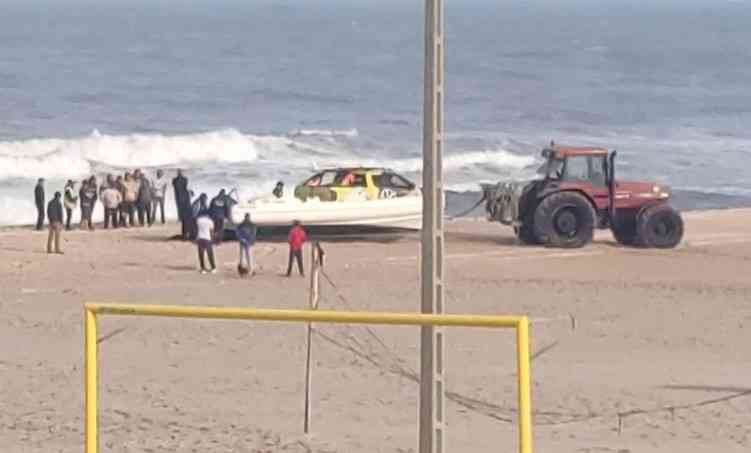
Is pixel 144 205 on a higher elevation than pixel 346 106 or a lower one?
lower

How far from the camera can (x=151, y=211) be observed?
35.7 m

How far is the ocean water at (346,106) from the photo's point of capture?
5391cm

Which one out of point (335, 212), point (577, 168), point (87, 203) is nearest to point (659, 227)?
point (577, 168)

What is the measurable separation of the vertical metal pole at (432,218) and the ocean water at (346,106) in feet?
86.9

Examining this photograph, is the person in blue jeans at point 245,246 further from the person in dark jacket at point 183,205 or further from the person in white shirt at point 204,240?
the person in dark jacket at point 183,205

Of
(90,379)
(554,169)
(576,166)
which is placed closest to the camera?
(90,379)

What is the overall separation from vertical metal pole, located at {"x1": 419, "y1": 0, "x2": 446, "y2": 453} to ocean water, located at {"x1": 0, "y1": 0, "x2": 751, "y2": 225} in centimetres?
2649

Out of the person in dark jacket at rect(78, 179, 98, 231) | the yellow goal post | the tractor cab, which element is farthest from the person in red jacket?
the yellow goal post

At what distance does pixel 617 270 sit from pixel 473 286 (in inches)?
117

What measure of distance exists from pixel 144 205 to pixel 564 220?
8401mm

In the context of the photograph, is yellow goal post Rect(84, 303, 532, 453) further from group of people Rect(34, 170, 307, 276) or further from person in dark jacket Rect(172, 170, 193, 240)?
person in dark jacket Rect(172, 170, 193, 240)

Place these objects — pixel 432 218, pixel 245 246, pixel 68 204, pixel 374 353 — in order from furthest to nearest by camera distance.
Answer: pixel 68 204
pixel 245 246
pixel 374 353
pixel 432 218

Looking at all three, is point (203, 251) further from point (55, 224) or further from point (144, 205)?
point (144, 205)

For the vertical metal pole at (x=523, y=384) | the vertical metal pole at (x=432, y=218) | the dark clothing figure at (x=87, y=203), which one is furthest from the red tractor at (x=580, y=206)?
the vertical metal pole at (x=523, y=384)
